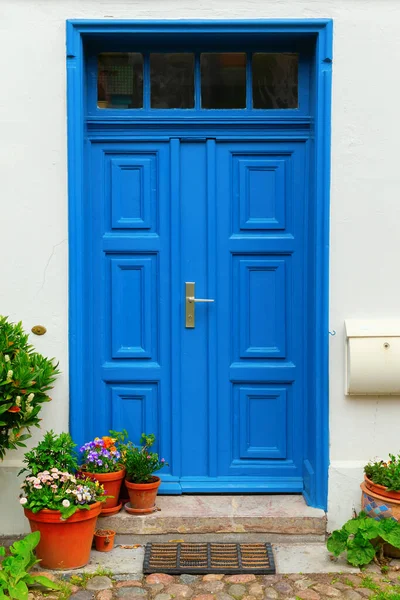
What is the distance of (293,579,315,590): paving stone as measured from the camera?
15.1 ft

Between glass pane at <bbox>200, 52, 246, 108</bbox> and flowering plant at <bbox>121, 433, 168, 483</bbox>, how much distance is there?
2163 millimetres

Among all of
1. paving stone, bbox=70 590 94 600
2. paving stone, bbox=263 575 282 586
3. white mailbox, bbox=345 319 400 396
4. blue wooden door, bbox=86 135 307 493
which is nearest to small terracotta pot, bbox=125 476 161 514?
blue wooden door, bbox=86 135 307 493

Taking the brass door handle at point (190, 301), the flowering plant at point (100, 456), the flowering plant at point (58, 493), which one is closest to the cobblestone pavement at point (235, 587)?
the flowering plant at point (58, 493)

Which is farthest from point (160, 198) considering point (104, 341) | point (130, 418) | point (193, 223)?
point (130, 418)

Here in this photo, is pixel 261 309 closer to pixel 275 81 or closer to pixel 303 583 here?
pixel 275 81

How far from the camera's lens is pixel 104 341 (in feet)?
18.3

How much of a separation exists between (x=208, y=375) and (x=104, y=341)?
0.69m

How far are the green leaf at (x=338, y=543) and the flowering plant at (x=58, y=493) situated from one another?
1.29 metres

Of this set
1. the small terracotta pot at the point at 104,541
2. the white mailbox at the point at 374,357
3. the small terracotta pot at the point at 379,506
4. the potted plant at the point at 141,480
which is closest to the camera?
the small terracotta pot at the point at 379,506

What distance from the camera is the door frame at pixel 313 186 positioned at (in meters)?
5.20

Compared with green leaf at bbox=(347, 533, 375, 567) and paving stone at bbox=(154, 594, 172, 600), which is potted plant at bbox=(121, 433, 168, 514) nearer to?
paving stone at bbox=(154, 594, 172, 600)

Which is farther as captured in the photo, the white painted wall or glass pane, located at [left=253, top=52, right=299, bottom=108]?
glass pane, located at [left=253, top=52, right=299, bottom=108]

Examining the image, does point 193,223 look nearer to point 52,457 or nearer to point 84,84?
point 84,84

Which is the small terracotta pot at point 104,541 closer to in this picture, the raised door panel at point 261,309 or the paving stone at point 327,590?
the raised door panel at point 261,309
